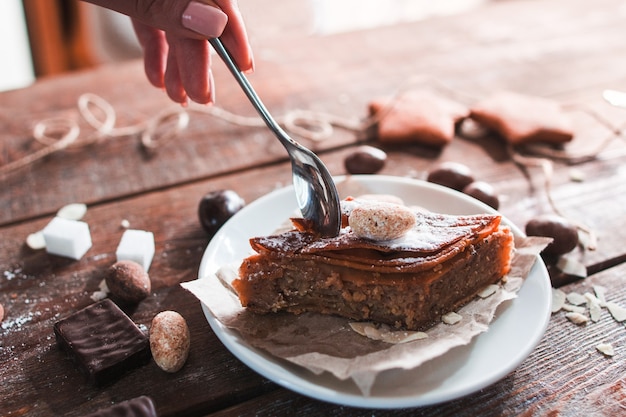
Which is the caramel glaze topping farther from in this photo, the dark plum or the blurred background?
the blurred background

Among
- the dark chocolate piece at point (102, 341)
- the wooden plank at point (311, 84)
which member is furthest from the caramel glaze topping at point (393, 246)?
the wooden plank at point (311, 84)

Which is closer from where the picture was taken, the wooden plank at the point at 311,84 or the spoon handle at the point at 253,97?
the spoon handle at the point at 253,97

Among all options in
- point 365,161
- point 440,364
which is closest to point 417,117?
point 365,161

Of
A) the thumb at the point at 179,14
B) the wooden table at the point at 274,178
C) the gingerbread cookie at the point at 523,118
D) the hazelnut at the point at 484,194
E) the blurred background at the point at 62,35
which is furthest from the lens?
the blurred background at the point at 62,35

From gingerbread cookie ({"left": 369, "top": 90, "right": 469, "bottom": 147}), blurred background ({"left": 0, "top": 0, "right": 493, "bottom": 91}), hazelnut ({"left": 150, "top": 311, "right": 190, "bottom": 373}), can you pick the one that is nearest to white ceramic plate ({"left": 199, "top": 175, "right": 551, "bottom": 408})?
hazelnut ({"left": 150, "top": 311, "right": 190, "bottom": 373})

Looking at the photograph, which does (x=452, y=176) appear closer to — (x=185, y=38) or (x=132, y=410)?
(x=185, y=38)

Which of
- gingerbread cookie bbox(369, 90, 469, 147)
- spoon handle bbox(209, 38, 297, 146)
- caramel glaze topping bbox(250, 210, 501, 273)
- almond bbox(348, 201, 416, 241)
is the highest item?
spoon handle bbox(209, 38, 297, 146)

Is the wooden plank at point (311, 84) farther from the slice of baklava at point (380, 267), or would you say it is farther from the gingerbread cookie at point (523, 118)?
the slice of baklava at point (380, 267)
